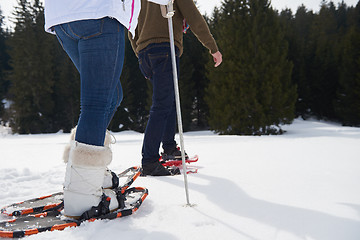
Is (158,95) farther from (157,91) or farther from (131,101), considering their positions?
(131,101)

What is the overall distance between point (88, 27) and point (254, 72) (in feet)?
28.2

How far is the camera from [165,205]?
1353mm

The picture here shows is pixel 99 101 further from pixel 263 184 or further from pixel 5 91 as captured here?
pixel 5 91

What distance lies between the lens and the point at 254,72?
911cm

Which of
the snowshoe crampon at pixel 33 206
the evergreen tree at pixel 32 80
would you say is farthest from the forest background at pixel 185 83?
the snowshoe crampon at pixel 33 206

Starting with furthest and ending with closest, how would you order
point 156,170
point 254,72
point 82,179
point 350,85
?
point 350,85, point 254,72, point 156,170, point 82,179

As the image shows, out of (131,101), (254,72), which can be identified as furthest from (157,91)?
(131,101)

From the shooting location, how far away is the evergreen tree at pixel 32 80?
50.1 ft

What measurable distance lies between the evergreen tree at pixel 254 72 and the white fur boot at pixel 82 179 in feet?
27.6

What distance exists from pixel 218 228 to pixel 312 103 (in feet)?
57.2

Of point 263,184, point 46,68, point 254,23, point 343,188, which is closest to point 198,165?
point 263,184

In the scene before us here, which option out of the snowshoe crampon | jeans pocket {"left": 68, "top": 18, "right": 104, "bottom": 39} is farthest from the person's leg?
jeans pocket {"left": 68, "top": 18, "right": 104, "bottom": 39}

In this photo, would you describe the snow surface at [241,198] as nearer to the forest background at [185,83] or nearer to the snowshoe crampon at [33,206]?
the snowshoe crampon at [33,206]

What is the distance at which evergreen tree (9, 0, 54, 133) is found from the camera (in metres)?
15.3
